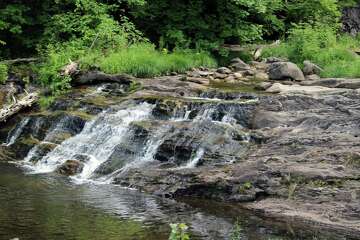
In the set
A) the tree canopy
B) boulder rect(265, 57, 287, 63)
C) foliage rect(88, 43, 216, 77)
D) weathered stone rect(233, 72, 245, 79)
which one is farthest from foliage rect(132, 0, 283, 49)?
weathered stone rect(233, 72, 245, 79)

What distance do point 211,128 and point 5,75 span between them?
10.1 metres

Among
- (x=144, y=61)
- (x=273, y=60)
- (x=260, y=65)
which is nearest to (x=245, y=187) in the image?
(x=144, y=61)

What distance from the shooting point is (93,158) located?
1537cm

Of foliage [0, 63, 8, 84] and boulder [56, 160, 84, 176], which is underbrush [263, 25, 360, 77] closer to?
boulder [56, 160, 84, 176]

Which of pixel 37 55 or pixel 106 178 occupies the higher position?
pixel 37 55

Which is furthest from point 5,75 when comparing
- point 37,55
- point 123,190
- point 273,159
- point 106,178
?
point 273,159

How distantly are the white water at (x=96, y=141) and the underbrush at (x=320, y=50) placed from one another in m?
8.29

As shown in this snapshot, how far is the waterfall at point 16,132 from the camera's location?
701 inches

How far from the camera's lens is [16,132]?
1798 cm

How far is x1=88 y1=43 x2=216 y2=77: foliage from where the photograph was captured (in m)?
21.2

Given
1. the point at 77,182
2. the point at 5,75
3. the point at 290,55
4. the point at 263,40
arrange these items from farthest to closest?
the point at 263,40 < the point at 290,55 < the point at 5,75 < the point at 77,182

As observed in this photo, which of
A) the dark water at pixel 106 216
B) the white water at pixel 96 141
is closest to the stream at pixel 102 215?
Result: the dark water at pixel 106 216

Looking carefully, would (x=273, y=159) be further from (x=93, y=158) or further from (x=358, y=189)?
(x=93, y=158)

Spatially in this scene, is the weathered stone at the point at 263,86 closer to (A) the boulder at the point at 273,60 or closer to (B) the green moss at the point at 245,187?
(A) the boulder at the point at 273,60
